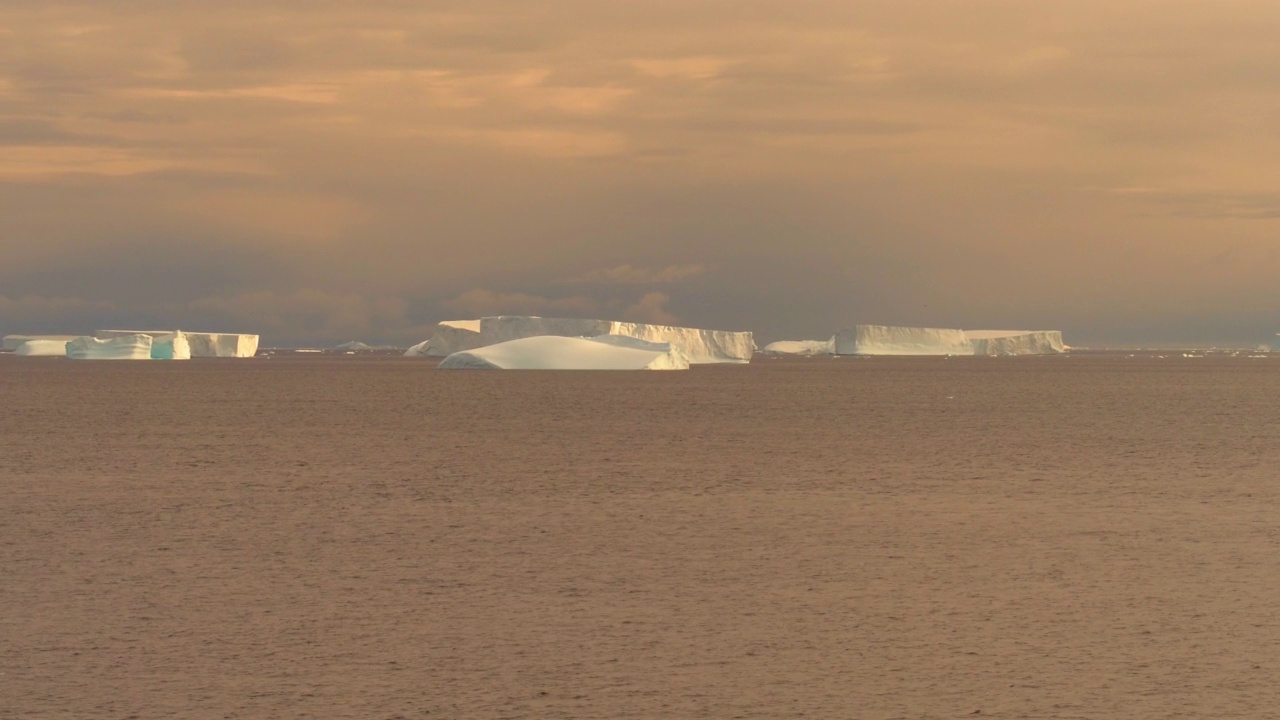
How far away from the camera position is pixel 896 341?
126 m

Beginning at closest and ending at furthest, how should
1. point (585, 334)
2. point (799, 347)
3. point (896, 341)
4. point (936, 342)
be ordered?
point (585, 334), point (896, 341), point (936, 342), point (799, 347)

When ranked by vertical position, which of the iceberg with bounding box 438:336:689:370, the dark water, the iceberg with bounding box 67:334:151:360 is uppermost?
the iceberg with bounding box 67:334:151:360

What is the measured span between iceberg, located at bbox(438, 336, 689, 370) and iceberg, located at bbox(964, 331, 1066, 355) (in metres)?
72.6

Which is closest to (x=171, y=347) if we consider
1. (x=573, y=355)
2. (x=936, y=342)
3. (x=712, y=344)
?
(x=712, y=344)

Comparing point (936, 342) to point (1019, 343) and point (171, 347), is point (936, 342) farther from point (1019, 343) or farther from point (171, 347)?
point (171, 347)

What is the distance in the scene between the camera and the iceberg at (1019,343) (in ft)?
455

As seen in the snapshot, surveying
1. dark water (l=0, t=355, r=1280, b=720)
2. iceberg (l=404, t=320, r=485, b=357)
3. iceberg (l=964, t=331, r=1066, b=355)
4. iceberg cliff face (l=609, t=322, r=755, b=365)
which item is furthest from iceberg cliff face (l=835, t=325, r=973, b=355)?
dark water (l=0, t=355, r=1280, b=720)

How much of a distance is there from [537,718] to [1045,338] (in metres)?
140

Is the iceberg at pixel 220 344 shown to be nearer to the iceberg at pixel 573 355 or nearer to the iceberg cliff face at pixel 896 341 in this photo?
the iceberg cliff face at pixel 896 341

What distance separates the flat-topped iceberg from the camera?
8862cm

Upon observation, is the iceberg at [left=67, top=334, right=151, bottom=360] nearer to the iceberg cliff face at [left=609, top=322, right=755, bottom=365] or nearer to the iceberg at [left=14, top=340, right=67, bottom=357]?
the iceberg at [left=14, top=340, right=67, bottom=357]

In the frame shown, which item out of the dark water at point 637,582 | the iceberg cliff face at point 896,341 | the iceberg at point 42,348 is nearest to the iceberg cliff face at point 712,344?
the iceberg cliff face at point 896,341

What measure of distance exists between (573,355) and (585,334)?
51.4ft

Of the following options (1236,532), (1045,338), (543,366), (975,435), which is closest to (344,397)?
(975,435)
